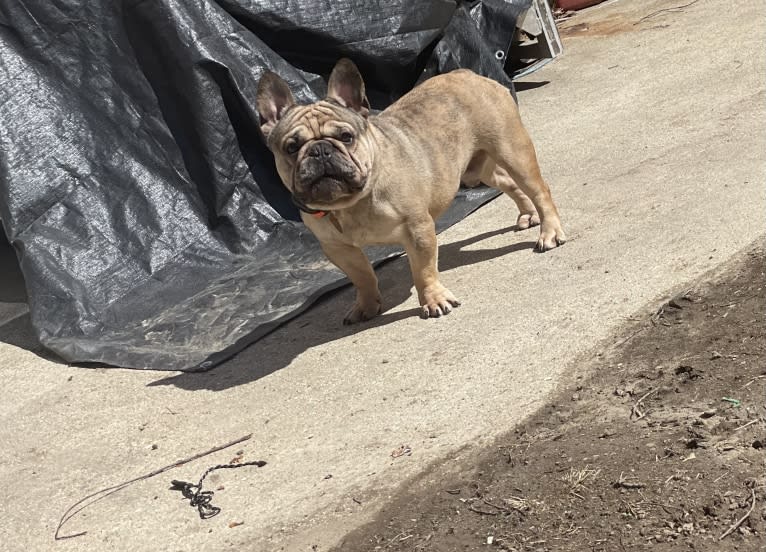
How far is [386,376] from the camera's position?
4902 mm

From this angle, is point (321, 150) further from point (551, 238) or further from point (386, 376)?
point (551, 238)

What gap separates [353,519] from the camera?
3768 millimetres

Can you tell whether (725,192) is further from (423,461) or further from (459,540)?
(459,540)

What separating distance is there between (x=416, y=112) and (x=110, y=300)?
2218 mm

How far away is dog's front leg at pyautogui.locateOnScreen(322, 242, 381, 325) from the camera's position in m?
5.56

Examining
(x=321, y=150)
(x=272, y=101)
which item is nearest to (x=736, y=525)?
(x=321, y=150)

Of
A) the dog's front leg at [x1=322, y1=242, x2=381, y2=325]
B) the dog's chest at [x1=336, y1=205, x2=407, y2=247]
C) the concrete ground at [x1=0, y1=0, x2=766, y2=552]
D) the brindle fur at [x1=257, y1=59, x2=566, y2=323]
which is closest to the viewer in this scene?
the concrete ground at [x1=0, y1=0, x2=766, y2=552]

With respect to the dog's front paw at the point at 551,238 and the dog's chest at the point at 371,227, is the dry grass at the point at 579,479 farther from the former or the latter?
the dog's front paw at the point at 551,238

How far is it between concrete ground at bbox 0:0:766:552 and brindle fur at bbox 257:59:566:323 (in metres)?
0.30

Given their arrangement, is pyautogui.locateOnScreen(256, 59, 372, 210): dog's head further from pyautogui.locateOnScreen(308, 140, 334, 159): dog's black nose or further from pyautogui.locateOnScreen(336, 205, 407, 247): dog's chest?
pyautogui.locateOnScreen(336, 205, 407, 247): dog's chest

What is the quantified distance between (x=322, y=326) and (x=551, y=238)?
1350 mm

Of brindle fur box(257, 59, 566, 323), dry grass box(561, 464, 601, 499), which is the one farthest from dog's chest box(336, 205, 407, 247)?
dry grass box(561, 464, 601, 499)

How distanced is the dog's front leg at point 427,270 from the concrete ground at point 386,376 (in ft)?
0.35

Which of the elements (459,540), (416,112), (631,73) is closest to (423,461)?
(459,540)
